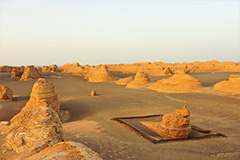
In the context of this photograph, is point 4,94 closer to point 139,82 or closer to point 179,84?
point 139,82

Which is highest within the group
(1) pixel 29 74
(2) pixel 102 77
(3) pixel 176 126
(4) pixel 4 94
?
(1) pixel 29 74

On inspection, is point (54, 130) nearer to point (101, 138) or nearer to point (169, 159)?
point (101, 138)

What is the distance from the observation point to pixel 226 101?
12562 millimetres

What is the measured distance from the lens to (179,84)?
18922 millimetres

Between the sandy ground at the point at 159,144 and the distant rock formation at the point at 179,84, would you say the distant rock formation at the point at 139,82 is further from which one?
the sandy ground at the point at 159,144

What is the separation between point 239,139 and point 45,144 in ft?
20.8

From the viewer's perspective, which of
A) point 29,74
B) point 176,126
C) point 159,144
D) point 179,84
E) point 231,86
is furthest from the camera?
point 29,74

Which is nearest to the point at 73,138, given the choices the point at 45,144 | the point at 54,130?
the point at 54,130

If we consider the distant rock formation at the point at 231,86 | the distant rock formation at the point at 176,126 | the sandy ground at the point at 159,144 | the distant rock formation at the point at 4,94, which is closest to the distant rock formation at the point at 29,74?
the distant rock formation at the point at 4,94

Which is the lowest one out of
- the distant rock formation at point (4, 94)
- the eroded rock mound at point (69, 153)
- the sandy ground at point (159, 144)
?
the sandy ground at point (159, 144)

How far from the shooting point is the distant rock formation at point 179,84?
18.3 m

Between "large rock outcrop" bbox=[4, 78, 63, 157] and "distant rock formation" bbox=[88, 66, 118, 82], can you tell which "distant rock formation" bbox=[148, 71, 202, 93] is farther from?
"distant rock formation" bbox=[88, 66, 118, 82]

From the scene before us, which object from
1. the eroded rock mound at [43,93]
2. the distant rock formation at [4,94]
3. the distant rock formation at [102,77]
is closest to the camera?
the eroded rock mound at [43,93]

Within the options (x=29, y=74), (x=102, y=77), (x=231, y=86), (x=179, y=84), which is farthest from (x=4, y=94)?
(x=102, y=77)
